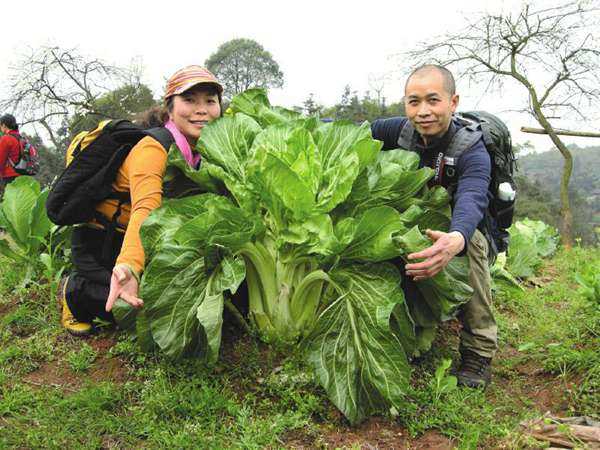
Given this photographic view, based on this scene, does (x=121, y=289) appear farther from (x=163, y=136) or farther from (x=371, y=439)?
(x=371, y=439)

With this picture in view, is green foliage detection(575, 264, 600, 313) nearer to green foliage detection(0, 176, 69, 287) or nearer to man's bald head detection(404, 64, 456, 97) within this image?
man's bald head detection(404, 64, 456, 97)

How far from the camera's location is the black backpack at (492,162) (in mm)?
3541

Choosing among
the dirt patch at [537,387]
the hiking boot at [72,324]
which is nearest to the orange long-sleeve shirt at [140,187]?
the hiking boot at [72,324]

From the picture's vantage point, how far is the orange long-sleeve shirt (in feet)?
10.4

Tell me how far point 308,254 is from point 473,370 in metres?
1.49

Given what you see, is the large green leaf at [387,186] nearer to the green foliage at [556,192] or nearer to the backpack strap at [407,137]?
the backpack strap at [407,137]

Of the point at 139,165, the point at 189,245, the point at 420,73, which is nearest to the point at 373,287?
the point at 189,245

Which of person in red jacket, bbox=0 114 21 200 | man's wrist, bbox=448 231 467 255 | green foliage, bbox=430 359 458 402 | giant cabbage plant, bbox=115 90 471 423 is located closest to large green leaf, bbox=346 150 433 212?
giant cabbage plant, bbox=115 90 471 423

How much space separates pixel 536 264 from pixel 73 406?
6.86 metres

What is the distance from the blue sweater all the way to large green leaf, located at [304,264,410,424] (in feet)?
1.84

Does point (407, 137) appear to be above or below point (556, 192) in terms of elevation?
above

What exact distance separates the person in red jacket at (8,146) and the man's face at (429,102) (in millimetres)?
8198

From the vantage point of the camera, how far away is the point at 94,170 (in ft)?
12.0

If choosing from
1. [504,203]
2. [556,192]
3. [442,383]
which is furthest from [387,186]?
[556,192]
